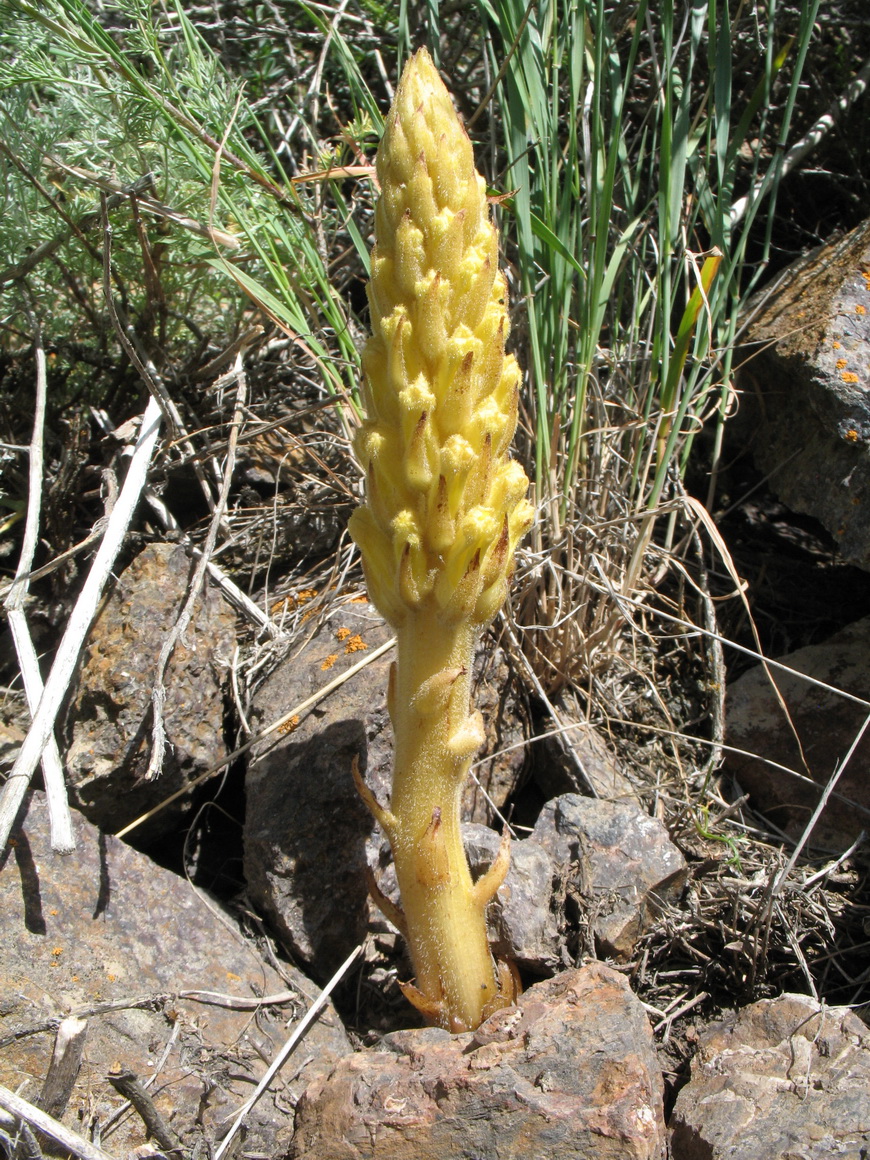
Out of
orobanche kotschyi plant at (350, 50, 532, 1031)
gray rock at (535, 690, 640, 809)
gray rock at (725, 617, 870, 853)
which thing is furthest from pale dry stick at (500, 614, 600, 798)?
orobanche kotschyi plant at (350, 50, 532, 1031)

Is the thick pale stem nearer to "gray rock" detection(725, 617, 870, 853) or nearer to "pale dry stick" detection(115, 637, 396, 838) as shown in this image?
"pale dry stick" detection(115, 637, 396, 838)

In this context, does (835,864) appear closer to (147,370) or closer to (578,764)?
(578,764)

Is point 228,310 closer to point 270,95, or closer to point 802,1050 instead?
point 270,95

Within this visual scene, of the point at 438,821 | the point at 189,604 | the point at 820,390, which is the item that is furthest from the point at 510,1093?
the point at 820,390

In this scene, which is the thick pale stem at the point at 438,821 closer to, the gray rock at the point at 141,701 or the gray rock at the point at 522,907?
the gray rock at the point at 522,907

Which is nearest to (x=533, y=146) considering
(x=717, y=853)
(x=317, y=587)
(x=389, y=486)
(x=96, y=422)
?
(x=389, y=486)
